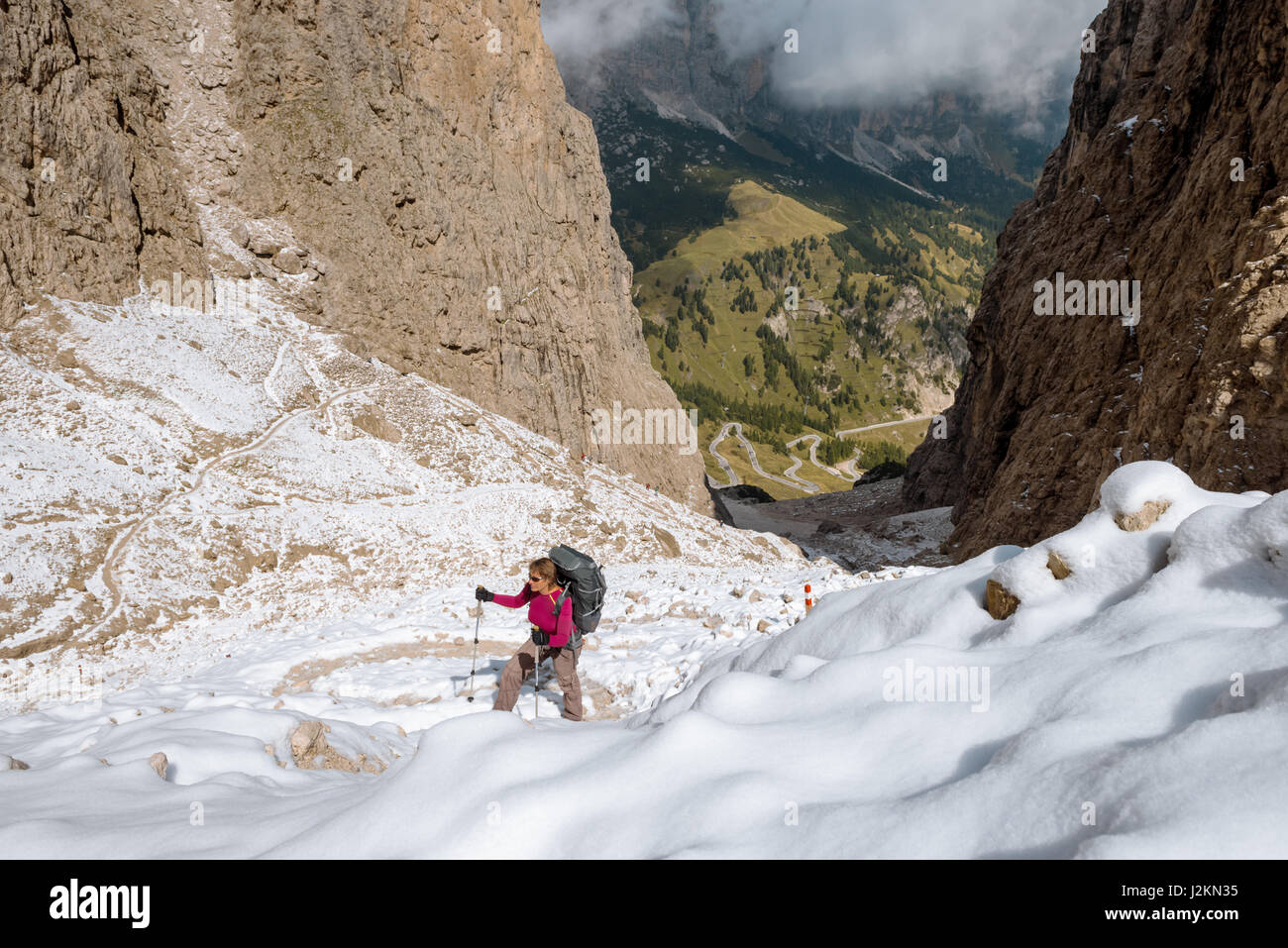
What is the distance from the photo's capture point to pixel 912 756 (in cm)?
459

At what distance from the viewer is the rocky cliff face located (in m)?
26.9

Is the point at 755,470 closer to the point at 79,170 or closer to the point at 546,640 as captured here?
the point at 79,170

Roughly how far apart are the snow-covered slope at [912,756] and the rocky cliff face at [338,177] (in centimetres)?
2781

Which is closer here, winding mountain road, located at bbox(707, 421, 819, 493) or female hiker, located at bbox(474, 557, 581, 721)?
female hiker, located at bbox(474, 557, 581, 721)

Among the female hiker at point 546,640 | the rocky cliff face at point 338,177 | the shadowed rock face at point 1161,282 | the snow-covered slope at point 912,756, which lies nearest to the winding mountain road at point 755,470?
the rocky cliff face at point 338,177

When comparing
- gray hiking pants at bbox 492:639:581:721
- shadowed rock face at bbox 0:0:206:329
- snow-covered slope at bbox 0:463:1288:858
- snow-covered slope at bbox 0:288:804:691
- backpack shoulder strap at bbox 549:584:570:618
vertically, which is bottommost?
gray hiking pants at bbox 492:639:581:721

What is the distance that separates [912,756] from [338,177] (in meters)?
40.0

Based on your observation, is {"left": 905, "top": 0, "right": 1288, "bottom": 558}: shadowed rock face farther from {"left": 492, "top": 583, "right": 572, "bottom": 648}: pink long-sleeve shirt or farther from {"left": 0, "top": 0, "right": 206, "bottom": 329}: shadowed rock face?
{"left": 0, "top": 0, "right": 206, "bottom": 329}: shadowed rock face

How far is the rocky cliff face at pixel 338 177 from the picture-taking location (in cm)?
2691

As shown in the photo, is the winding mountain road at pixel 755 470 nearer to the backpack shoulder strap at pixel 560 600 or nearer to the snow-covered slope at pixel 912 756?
the backpack shoulder strap at pixel 560 600

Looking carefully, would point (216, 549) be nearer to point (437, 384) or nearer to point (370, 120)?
point (437, 384)

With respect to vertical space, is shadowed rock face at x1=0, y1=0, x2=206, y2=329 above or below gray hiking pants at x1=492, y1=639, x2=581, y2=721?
above

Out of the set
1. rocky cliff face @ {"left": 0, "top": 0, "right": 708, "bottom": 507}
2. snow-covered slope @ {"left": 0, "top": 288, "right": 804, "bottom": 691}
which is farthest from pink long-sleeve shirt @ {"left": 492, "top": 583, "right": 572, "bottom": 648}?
rocky cliff face @ {"left": 0, "top": 0, "right": 708, "bottom": 507}

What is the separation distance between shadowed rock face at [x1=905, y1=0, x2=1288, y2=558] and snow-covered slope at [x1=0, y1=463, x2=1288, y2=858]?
14.9 m
